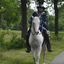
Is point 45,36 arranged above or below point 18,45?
above

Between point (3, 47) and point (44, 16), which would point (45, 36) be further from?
point (3, 47)

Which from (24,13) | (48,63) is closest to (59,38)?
(24,13)

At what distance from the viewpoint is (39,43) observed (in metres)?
5.79

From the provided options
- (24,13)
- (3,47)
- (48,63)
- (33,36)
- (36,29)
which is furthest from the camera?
(24,13)

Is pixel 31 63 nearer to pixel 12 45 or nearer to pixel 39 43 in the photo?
pixel 39 43

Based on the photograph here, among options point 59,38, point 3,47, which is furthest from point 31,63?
point 59,38

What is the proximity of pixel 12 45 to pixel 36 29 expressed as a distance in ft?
23.9

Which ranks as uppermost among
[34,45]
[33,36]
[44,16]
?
[44,16]

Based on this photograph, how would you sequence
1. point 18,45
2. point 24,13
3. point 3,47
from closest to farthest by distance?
point 3,47
point 18,45
point 24,13

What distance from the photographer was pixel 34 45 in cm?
582

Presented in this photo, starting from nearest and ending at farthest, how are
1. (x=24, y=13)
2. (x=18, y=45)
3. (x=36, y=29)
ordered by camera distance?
1. (x=36, y=29)
2. (x=18, y=45)
3. (x=24, y=13)

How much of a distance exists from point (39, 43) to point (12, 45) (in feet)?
21.8

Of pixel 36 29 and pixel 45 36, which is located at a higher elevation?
pixel 36 29

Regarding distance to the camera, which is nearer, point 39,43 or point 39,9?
point 39,43
